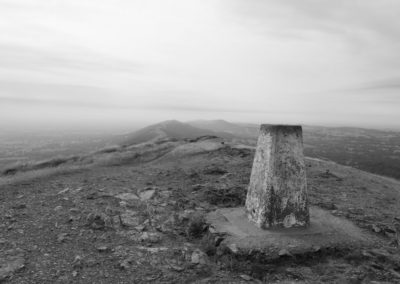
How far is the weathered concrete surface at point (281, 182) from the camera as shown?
27.7 feet

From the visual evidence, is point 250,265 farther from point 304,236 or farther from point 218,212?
point 218,212

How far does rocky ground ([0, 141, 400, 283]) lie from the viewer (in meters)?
6.77

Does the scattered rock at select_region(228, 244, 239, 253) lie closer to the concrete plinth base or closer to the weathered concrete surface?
the concrete plinth base

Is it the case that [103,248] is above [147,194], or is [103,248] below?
below

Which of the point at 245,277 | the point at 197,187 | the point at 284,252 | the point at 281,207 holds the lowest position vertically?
the point at 245,277

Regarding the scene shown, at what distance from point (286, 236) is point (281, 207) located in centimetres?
79

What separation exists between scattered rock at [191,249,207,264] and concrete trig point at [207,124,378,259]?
558 millimetres

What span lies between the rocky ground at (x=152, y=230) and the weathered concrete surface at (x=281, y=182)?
1287mm

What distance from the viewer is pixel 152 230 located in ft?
29.0

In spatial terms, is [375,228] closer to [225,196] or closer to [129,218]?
[225,196]

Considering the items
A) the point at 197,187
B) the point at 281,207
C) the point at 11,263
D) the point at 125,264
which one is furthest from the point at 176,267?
the point at 197,187

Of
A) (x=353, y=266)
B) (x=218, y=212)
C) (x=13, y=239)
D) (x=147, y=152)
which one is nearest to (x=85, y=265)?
(x=13, y=239)

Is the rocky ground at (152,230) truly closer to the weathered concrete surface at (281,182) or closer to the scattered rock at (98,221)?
the scattered rock at (98,221)

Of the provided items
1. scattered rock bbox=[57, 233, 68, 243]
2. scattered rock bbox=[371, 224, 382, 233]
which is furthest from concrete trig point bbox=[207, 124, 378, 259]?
scattered rock bbox=[57, 233, 68, 243]
